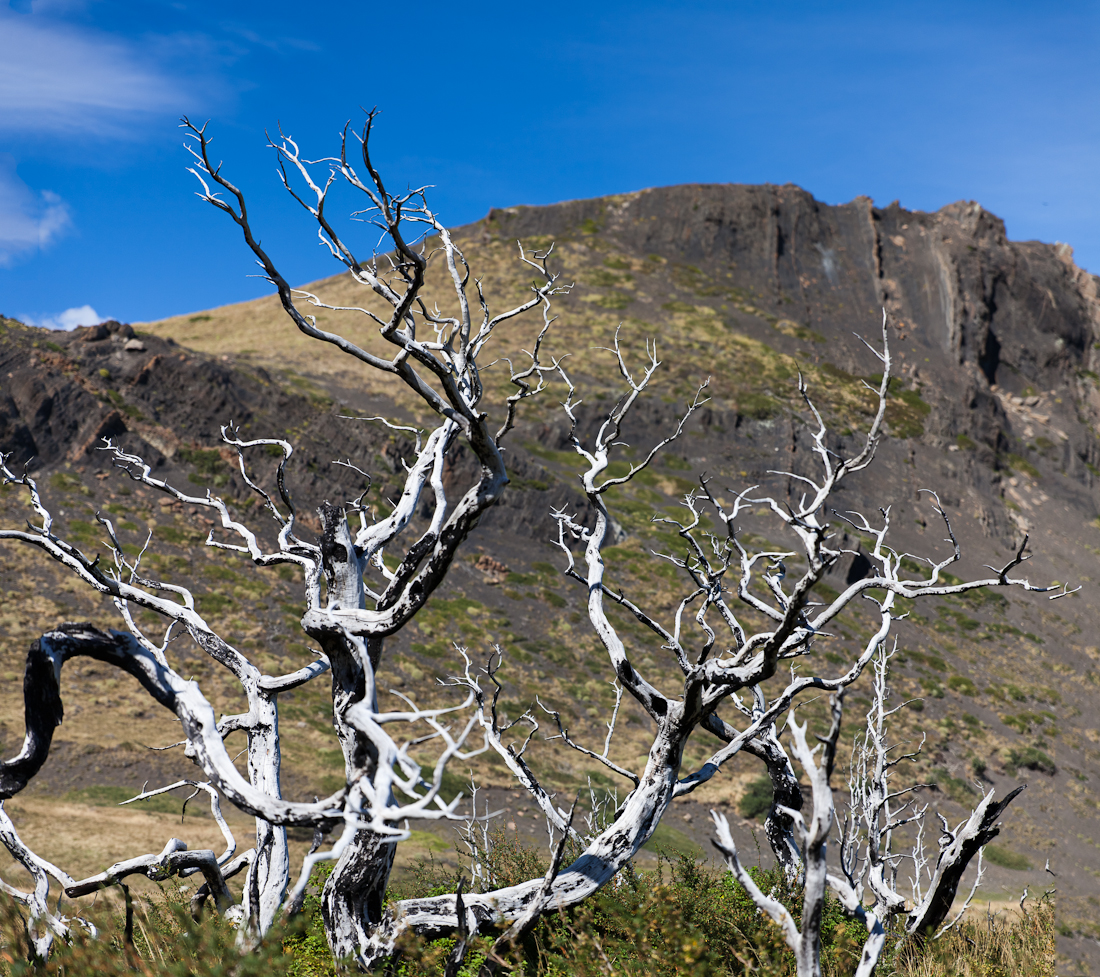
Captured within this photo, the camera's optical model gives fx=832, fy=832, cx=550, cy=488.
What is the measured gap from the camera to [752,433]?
6250 cm

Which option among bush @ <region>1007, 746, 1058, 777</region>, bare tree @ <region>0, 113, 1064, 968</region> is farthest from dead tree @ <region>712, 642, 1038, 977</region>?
bush @ <region>1007, 746, 1058, 777</region>

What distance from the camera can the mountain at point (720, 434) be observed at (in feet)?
108

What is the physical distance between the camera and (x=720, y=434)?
203ft

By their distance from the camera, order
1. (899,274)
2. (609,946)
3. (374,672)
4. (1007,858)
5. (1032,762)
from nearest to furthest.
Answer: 1. (374,672)
2. (609,946)
3. (1007,858)
4. (1032,762)
5. (899,274)

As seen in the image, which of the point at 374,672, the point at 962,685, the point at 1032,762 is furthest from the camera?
the point at 962,685

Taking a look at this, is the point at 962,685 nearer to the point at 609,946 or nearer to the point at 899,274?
the point at 609,946

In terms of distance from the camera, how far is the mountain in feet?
108

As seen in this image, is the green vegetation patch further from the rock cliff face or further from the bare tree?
the rock cliff face

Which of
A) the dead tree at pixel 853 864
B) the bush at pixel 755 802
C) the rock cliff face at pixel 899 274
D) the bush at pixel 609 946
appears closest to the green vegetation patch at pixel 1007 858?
the bush at pixel 755 802

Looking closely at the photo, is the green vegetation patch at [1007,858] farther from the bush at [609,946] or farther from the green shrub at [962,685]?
the bush at [609,946]

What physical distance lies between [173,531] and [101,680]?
35.0 ft

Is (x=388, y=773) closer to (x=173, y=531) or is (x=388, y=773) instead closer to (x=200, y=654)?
Result: (x=200, y=654)

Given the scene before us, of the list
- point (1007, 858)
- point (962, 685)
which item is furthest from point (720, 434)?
point (1007, 858)

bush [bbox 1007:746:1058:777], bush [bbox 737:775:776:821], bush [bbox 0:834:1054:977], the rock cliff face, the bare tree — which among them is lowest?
bush [bbox 1007:746:1058:777]
